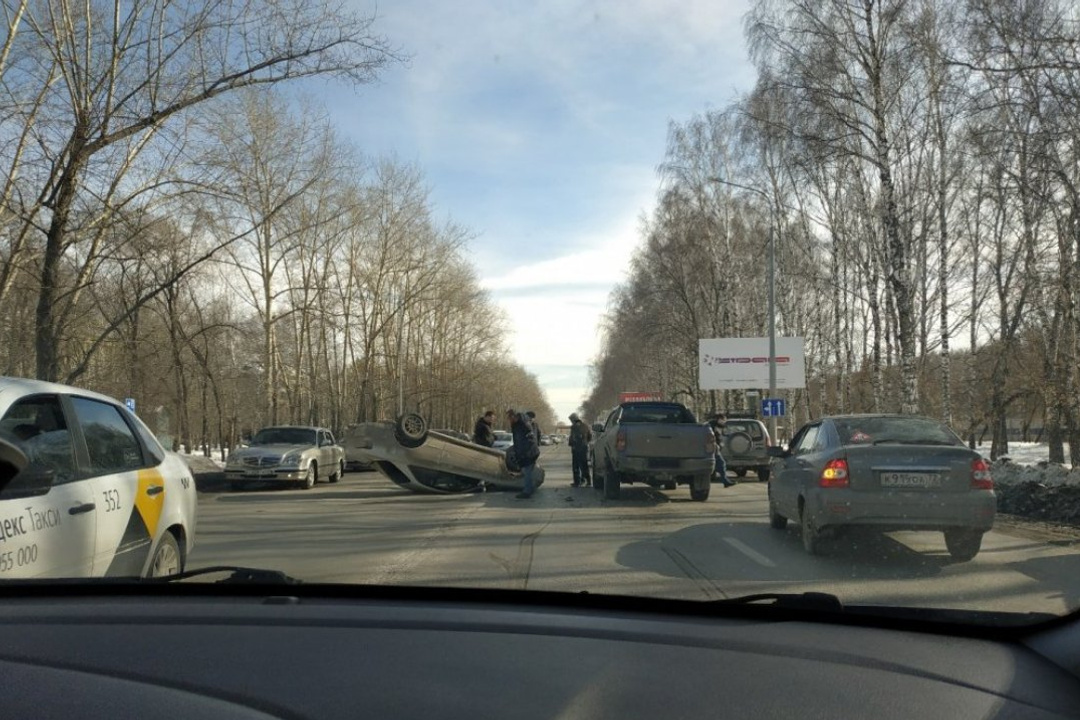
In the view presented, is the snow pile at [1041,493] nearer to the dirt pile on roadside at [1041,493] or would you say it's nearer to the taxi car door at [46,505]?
the dirt pile on roadside at [1041,493]

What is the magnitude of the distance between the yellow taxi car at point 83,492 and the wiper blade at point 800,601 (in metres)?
2.72

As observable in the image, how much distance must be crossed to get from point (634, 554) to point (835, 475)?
217 centimetres

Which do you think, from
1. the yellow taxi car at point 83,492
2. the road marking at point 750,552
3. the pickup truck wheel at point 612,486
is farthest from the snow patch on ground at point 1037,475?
the yellow taxi car at point 83,492

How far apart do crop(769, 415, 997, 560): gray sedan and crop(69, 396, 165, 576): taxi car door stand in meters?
6.17

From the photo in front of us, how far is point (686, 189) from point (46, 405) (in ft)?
127

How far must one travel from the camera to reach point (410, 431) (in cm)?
1634

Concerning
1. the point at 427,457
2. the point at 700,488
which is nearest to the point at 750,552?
the point at 700,488

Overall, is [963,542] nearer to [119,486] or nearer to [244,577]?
[244,577]

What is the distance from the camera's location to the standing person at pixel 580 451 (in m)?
19.5

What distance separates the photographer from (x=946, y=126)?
81.3 ft

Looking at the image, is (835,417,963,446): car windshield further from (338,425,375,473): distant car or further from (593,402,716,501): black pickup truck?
(338,425,375,473): distant car

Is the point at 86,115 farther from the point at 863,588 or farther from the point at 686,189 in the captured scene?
the point at 686,189

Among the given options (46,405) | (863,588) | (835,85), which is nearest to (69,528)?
(46,405)

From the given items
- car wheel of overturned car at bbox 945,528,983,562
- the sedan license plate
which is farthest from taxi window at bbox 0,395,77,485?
car wheel of overturned car at bbox 945,528,983,562
